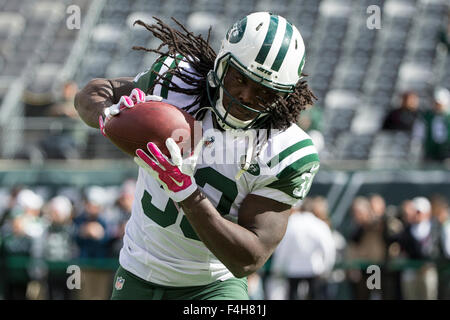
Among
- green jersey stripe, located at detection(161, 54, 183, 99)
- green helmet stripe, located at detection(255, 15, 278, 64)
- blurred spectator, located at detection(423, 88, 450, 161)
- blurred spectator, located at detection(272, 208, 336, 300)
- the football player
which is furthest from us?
blurred spectator, located at detection(423, 88, 450, 161)

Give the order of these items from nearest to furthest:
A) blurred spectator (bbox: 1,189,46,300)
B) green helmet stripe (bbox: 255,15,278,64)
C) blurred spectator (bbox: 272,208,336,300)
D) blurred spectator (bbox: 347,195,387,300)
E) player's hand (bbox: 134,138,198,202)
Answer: player's hand (bbox: 134,138,198,202)
green helmet stripe (bbox: 255,15,278,64)
blurred spectator (bbox: 272,208,336,300)
blurred spectator (bbox: 347,195,387,300)
blurred spectator (bbox: 1,189,46,300)

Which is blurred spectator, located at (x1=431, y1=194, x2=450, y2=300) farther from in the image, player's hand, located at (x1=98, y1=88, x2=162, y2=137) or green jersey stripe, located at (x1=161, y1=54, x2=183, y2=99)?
player's hand, located at (x1=98, y1=88, x2=162, y2=137)

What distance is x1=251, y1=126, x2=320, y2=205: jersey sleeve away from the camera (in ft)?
10.4

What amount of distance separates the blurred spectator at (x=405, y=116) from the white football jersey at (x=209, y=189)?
5.89 m

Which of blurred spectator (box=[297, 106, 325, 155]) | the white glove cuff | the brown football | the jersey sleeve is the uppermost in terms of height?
blurred spectator (box=[297, 106, 325, 155])

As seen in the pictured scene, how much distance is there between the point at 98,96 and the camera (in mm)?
3457

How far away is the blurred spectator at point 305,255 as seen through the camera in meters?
7.59

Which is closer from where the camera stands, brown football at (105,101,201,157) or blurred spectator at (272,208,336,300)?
brown football at (105,101,201,157)

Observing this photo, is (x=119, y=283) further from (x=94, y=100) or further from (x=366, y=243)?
(x=366, y=243)

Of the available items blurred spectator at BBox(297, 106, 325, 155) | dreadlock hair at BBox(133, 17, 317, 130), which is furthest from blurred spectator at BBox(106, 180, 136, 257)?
dreadlock hair at BBox(133, 17, 317, 130)

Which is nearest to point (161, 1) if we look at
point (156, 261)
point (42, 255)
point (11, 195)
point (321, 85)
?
point (321, 85)

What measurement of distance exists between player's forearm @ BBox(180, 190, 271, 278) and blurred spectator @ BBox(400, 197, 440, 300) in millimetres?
4861

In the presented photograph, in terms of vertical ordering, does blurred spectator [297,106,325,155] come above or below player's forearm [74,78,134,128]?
above
